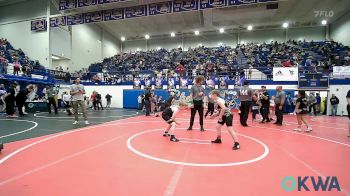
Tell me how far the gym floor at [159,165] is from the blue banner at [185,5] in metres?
14.7

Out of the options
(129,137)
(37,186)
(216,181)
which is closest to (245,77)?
(129,137)

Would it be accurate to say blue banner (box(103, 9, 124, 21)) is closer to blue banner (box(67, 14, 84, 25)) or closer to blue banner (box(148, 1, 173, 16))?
blue banner (box(67, 14, 84, 25))

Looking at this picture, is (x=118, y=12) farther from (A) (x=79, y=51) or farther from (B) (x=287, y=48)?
(B) (x=287, y=48)

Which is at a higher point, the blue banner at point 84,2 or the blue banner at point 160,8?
the blue banner at point 84,2

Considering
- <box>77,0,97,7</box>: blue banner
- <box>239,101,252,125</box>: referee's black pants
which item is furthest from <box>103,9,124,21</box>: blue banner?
<box>239,101,252,125</box>: referee's black pants

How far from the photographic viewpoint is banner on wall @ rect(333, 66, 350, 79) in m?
17.1

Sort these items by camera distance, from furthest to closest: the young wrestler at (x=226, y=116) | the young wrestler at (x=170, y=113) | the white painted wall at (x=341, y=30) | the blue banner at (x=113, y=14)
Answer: the white painted wall at (x=341, y=30) < the blue banner at (x=113, y=14) < the young wrestler at (x=170, y=113) < the young wrestler at (x=226, y=116)

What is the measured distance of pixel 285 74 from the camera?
17812 millimetres

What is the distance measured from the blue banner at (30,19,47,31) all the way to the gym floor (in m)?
22.3

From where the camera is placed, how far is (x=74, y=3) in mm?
20516

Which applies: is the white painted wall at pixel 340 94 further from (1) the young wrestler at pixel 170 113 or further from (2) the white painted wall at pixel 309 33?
(2) the white painted wall at pixel 309 33

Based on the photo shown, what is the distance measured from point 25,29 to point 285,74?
28.2 metres

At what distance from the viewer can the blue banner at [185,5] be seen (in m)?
18.3

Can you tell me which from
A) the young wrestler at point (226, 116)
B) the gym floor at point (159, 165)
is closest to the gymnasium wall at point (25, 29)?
the gym floor at point (159, 165)
